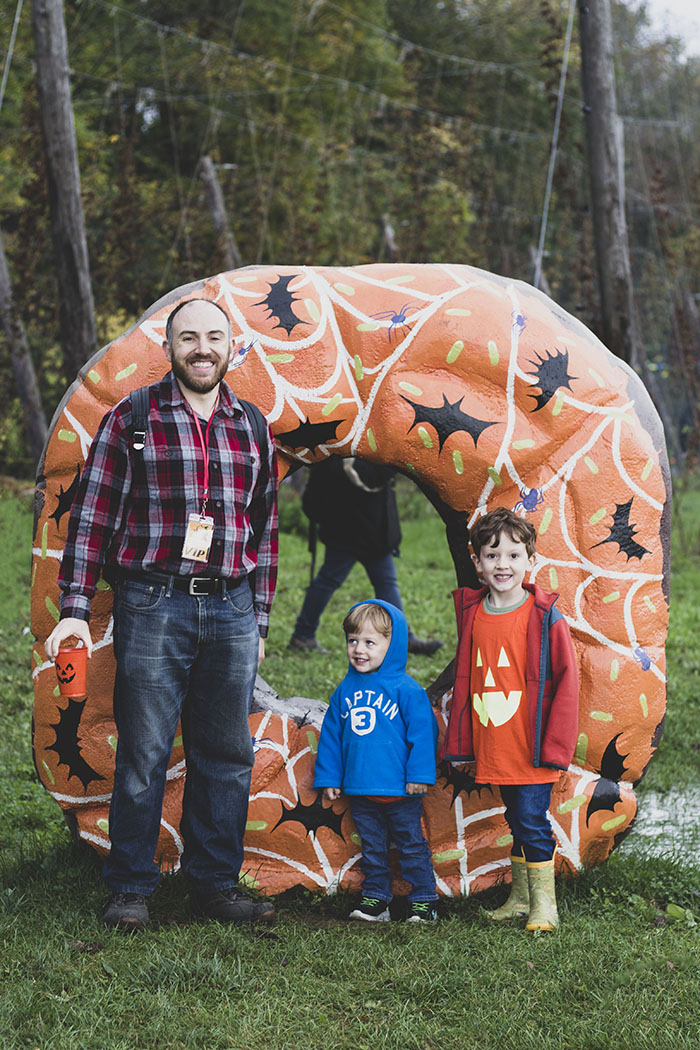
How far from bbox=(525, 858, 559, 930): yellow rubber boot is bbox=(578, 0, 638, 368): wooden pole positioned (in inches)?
205

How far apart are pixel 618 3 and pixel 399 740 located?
29209 millimetres

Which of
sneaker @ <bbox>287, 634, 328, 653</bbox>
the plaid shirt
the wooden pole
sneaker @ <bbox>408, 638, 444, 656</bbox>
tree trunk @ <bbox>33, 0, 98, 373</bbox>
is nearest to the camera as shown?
the plaid shirt

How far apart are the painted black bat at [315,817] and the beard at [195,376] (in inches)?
59.6

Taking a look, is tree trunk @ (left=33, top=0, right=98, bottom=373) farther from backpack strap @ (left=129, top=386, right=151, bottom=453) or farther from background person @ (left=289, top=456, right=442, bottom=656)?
backpack strap @ (left=129, top=386, right=151, bottom=453)

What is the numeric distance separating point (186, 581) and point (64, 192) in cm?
538

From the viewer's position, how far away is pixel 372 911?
3.44 meters

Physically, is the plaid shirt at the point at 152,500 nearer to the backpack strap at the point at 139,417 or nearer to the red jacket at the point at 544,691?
the backpack strap at the point at 139,417

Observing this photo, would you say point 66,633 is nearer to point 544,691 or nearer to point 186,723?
point 186,723

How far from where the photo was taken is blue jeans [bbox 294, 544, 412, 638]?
6.30 m

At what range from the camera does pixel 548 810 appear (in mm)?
3561

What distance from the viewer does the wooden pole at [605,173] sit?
7789 millimetres

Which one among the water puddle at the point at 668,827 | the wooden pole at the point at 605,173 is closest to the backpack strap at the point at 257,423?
the water puddle at the point at 668,827

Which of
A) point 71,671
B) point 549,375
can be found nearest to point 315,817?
point 71,671

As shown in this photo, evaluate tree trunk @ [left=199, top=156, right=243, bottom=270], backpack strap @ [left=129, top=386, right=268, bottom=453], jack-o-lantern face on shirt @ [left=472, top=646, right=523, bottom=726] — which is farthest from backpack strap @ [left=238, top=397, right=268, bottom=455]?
tree trunk @ [left=199, top=156, right=243, bottom=270]
